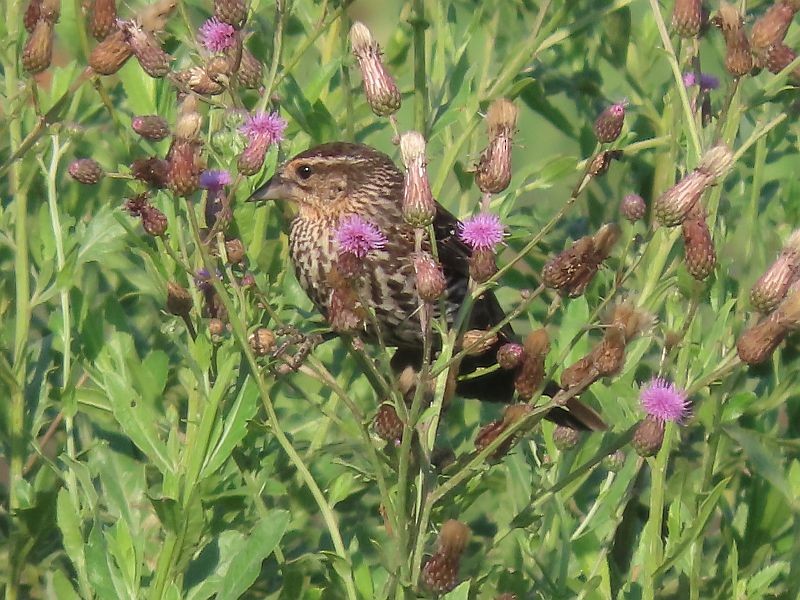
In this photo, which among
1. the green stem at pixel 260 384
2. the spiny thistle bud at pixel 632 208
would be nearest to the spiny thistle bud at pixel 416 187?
the green stem at pixel 260 384

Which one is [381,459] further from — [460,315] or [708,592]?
[708,592]

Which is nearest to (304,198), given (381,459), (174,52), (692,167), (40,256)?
(174,52)

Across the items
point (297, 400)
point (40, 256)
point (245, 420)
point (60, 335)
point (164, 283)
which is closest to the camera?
point (245, 420)

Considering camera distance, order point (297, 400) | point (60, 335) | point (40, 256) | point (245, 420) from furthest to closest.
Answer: point (297, 400), point (40, 256), point (60, 335), point (245, 420)

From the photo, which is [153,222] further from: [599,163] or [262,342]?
[599,163]

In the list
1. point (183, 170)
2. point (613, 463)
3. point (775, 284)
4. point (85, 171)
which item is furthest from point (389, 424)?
point (85, 171)

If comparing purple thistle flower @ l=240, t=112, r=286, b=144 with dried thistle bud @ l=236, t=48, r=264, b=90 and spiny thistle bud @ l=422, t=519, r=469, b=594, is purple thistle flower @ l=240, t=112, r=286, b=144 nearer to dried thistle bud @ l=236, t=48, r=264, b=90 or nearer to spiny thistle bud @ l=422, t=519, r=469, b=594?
dried thistle bud @ l=236, t=48, r=264, b=90

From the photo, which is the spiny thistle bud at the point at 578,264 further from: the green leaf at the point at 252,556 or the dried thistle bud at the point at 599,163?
the green leaf at the point at 252,556
